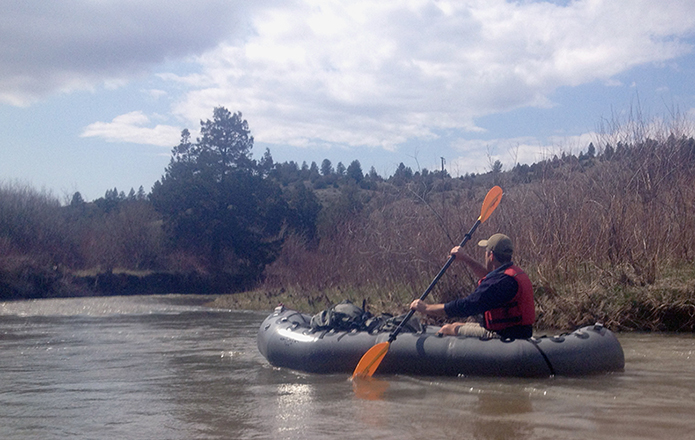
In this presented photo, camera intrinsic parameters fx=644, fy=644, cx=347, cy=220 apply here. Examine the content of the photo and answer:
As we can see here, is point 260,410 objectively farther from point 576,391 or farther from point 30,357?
point 30,357

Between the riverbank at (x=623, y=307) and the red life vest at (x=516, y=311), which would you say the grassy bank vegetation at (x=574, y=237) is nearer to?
the riverbank at (x=623, y=307)

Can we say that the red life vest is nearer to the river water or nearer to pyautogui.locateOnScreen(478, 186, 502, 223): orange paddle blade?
the river water

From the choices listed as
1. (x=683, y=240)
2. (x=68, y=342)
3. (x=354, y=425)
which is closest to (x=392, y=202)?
(x=683, y=240)

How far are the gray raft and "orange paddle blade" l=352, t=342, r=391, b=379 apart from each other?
10 cm

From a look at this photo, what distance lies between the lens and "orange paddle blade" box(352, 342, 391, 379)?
4.95 meters

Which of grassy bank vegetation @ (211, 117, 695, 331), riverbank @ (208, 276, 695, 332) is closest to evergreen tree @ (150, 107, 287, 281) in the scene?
grassy bank vegetation @ (211, 117, 695, 331)

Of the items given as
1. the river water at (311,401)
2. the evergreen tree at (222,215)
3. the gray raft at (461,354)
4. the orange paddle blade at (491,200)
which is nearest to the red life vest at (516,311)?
the gray raft at (461,354)

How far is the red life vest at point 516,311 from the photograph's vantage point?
474 cm

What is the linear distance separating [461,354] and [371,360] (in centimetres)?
69

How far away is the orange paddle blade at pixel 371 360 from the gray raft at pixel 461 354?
102mm

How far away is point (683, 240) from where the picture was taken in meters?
7.70

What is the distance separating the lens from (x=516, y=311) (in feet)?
15.9

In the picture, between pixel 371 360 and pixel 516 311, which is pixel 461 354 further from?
pixel 371 360

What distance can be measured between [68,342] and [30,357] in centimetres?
132
